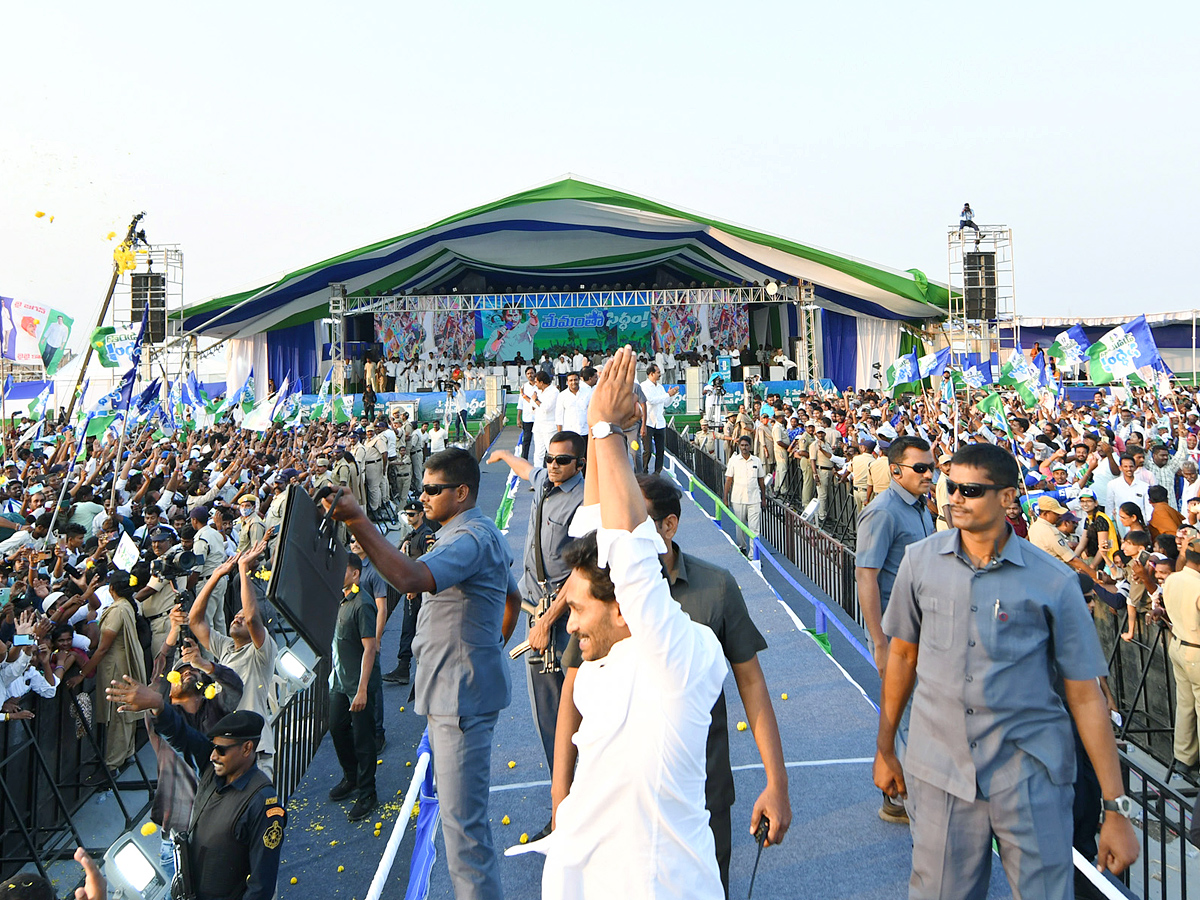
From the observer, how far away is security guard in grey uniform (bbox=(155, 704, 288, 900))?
3.46 meters

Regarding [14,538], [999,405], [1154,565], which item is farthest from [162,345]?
[1154,565]

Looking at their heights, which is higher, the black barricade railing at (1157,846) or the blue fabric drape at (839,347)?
the blue fabric drape at (839,347)

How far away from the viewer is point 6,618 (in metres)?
5.42

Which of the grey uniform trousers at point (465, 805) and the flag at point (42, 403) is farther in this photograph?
the flag at point (42, 403)

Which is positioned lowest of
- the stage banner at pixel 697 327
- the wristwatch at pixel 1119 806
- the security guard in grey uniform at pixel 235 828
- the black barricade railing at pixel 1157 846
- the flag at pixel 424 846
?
the black barricade railing at pixel 1157 846

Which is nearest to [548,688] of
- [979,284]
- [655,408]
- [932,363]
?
[655,408]

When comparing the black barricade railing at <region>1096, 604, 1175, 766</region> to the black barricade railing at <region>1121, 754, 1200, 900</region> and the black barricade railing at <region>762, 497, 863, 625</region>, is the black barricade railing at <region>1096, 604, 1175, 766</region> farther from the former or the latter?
the black barricade railing at <region>762, 497, 863, 625</region>

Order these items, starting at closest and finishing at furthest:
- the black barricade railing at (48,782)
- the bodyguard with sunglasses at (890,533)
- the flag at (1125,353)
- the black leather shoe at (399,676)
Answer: the bodyguard with sunglasses at (890,533)
the black barricade railing at (48,782)
the black leather shoe at (399,676)
the flag at (1125,353)

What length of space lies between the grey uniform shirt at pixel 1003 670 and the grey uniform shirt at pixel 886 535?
1191mm

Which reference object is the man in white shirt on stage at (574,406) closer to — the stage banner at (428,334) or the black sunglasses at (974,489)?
the black sunglasses at (974,489)

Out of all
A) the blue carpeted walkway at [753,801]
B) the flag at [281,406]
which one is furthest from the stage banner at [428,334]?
the blue carpeted walkway at [753,801]

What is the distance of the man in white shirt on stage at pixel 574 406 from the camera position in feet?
28.3

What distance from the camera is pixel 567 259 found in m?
30.4

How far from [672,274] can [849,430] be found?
2084cm
